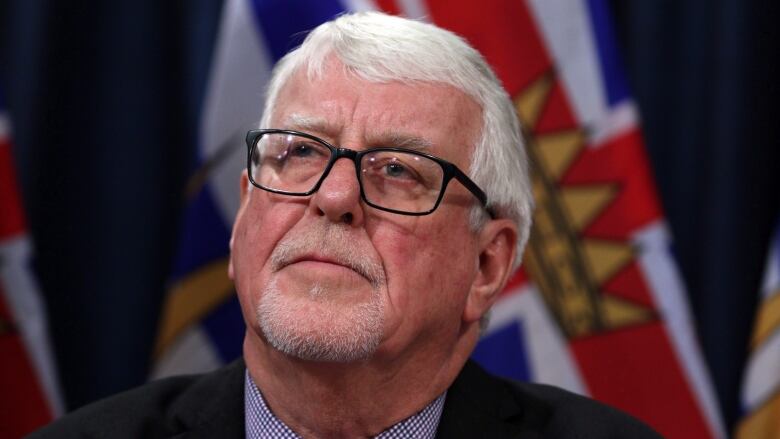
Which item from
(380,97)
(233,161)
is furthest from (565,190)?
(380,97)

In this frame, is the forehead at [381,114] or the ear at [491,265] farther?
the ear at [491,265]

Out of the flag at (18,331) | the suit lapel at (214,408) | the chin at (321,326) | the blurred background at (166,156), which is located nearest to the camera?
the chin at (321,326)

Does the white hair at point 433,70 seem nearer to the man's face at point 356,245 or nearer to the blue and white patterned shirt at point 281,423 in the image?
the man's face at point 356,245

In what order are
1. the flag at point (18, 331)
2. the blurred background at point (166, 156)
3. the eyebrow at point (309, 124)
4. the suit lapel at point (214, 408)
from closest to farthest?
1. the eyebrow at point (309, 124)
2. the suit lapel at point (214, 408)
3. the flag at point (18, 331)
4. the blurred background at point (166, 156)

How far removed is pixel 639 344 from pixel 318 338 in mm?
1198

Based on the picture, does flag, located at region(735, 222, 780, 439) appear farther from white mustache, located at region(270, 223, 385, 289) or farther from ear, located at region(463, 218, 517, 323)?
white mustache, located at region(270, 223, 385, 289)

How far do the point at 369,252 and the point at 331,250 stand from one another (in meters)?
0.06

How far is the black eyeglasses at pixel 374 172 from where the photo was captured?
1.44 metres

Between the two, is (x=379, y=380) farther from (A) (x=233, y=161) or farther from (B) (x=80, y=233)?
(B) (x=80, y=233)

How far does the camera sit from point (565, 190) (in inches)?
91.6

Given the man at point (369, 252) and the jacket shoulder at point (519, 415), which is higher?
the man at point (369, 252)

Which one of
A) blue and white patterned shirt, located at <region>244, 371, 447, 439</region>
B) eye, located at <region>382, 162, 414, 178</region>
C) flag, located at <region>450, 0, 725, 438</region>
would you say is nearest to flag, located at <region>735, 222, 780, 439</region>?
flag, located at <region>450, 0, 725, 438</region>

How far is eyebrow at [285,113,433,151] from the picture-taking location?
1.46 metres

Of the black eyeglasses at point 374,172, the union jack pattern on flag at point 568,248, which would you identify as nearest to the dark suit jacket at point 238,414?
the black eyeglasses at point 374,172
